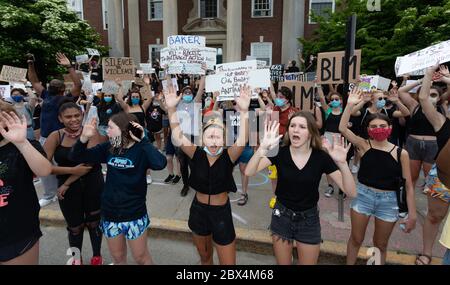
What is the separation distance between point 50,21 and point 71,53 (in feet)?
6.57

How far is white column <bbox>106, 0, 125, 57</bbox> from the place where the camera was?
22820 mm

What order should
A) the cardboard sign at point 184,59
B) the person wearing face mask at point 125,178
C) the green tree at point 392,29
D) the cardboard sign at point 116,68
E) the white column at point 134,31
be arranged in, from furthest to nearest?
the white column at point 134,31
the green tree at point 392,29
the cardboard sign at point 116,68
the cardboard sign at point 184,59
the person wearing face mask at point 125,178

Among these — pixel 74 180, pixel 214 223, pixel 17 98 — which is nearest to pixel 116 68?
pixel 17 98

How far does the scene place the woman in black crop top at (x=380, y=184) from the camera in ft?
10.7

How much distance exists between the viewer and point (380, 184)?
329cm

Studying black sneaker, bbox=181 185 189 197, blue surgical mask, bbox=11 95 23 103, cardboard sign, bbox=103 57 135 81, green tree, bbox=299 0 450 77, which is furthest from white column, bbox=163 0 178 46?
black sneaker, bbox=181 185 189 197

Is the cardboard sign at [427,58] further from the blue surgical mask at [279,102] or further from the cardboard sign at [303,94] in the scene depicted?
the blue surgical mask at [279,102]

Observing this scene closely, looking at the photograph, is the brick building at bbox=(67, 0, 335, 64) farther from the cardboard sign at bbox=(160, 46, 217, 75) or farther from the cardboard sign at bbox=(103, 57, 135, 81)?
the cardboard sign at bbox=(160, 46, 217, 75)

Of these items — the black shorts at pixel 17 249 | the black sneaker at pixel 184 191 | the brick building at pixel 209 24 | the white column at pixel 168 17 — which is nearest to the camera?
the black shorts at pixel 17 249

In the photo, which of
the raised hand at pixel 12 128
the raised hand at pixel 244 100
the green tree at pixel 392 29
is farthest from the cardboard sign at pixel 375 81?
the raised hand at pixel 12 128

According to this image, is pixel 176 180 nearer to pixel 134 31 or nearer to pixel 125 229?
pixel 125 229

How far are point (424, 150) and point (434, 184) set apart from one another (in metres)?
1.61

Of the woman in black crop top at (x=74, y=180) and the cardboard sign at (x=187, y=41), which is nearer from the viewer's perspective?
the woman in black crop top at (x=74, y=180)

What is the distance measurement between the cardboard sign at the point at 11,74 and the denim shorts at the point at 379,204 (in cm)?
766
